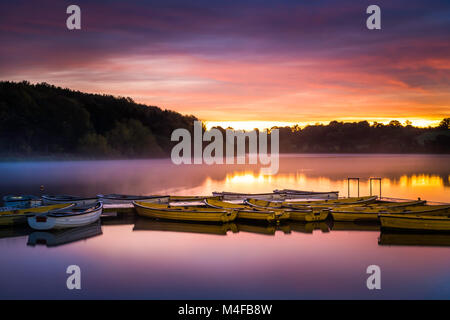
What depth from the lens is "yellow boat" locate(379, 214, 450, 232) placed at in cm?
2067

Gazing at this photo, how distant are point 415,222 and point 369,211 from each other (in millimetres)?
3349

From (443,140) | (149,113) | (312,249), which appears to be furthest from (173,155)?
(312,249)

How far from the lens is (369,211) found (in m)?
24.0

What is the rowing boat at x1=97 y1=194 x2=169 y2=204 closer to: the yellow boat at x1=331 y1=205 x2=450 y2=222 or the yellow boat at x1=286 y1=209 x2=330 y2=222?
the yellow boat at x1=286 y1=209 x2=330 y2=222

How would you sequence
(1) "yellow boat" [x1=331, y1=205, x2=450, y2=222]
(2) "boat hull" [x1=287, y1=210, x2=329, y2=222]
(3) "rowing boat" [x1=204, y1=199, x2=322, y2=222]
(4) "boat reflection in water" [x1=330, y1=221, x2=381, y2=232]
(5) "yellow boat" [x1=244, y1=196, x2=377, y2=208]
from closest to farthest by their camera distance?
1. (4) "boat reflection in water" [x1=330, y1=221, x2=381, y2=232]
2. (1) "yellow boat" [x1=331, y1=205, x2=450, y2=222]
3. (3) "rowing boat" [x1=204, y1=199, x2=322, y2=222]
4. (2) "boat hull" [x1=287, y1=210, x2=329, y2=222]
5. (5) "yellow boat" [x1=244, y1=196, x2=377, y2=208]

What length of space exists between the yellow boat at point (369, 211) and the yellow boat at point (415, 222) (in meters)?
2.03

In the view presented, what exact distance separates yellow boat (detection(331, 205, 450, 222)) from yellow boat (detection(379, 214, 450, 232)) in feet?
6.65

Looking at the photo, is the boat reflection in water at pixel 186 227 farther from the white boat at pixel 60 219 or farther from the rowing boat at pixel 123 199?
the rowing boat at pixel 123 199

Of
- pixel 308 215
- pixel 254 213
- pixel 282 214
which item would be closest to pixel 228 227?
pixel 254 213

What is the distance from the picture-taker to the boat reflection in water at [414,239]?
1956 cm

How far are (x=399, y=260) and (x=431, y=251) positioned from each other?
1.94 metres

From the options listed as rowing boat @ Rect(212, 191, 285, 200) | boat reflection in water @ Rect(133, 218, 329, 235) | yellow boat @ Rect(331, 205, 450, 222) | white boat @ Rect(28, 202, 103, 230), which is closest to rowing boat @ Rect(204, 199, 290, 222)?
boat reflection in water @ Rect(133, 218, 329, 235)

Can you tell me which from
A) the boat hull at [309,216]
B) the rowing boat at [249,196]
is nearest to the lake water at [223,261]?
the boat hull at [309,216]

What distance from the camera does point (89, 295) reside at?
13703 millimetres
